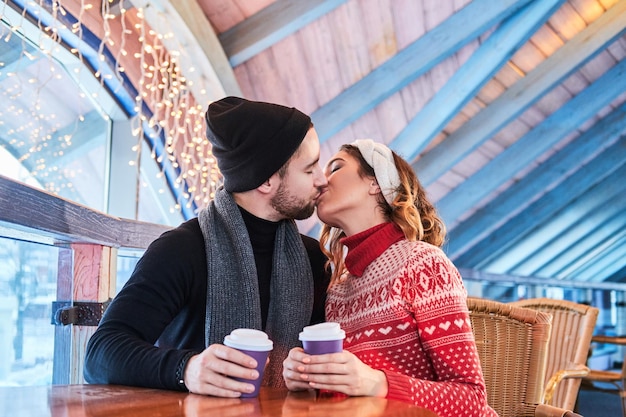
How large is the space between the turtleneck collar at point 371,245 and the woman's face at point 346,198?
0.26ft

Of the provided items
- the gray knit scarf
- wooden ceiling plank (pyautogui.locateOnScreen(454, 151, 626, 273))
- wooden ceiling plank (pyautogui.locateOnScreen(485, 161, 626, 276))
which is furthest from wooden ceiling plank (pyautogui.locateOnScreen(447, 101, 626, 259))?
the gray knit scarf

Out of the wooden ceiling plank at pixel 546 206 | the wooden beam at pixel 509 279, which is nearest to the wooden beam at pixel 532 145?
the wooden beam at pixel 509 279

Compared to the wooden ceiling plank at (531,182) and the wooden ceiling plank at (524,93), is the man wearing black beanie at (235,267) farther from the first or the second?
the wooden ceiling plank at (531,182)

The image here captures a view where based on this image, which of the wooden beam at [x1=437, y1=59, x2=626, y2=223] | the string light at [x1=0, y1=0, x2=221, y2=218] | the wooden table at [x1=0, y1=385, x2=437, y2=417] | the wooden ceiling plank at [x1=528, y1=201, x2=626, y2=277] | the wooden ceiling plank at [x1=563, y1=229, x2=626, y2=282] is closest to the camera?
the wooden table at [x1=0, y1=385, x2=437, y2=417]

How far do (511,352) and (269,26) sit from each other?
8.24 feet

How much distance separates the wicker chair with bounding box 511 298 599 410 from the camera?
10.2 feet

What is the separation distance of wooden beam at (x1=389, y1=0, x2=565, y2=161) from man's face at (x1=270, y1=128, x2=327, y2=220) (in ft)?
10.3

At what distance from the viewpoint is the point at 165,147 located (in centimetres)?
429

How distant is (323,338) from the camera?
48.1 inches

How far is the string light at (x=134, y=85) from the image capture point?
3.37 m

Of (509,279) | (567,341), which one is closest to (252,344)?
(567,341)

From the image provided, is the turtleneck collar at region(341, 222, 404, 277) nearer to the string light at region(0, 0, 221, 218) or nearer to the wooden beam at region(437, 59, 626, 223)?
the string light at region(0, 0, 221, 218)

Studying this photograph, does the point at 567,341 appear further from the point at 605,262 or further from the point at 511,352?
the point at 605,262

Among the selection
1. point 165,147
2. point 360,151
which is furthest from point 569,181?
point 360,151
